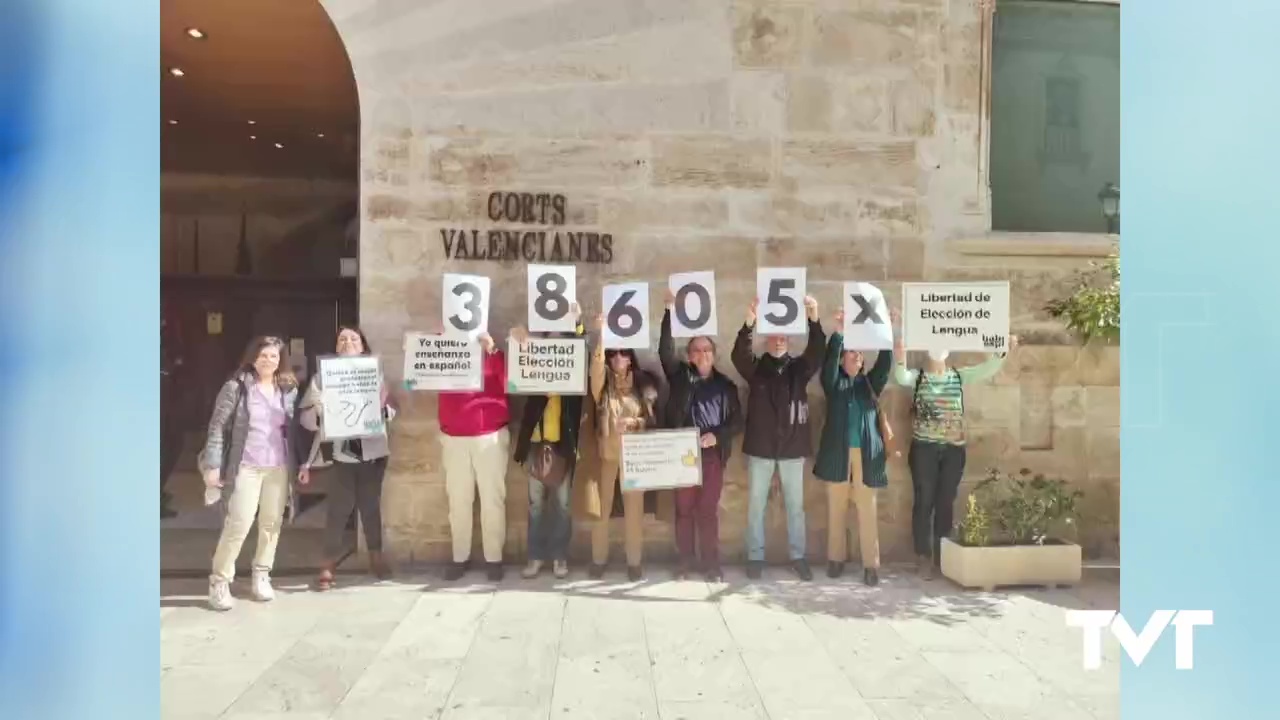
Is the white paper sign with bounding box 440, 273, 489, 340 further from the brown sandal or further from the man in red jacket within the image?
the brown sandal

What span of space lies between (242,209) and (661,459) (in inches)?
195

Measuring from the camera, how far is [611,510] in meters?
5.63

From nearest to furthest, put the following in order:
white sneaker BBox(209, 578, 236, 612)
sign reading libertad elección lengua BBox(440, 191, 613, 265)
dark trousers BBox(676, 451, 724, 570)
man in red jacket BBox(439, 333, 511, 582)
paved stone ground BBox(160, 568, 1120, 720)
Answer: paved stone ground BBox(160, 568, 1120, 720) → white sneaker BBox(209, 578, 236, 612) → man in red jacket BBox(439, 333, 511, 582) → dark trousers BBox(676, 451, 724, 570) → sign reading libertad elección lengua BBox(440, 191, 613, 265)

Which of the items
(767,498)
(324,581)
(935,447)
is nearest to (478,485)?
(324,581)

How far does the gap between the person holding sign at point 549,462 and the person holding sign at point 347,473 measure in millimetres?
989

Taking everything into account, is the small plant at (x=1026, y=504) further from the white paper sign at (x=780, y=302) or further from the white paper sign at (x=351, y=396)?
the white paper sign at (x=351, y=396)

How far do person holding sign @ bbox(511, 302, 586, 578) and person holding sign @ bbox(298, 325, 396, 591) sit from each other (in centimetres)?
99

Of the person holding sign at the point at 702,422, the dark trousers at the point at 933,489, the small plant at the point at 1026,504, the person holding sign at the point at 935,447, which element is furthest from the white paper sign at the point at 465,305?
the small plant at the point at 1026,504

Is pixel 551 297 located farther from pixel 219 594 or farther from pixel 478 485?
pixel 219 594

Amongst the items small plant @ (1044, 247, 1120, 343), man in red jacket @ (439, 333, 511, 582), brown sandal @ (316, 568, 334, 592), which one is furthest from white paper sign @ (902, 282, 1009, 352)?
brown sandal @ (316, 568, 334, 592)

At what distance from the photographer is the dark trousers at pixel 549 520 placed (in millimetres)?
5621

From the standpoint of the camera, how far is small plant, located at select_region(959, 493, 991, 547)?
5504mm
